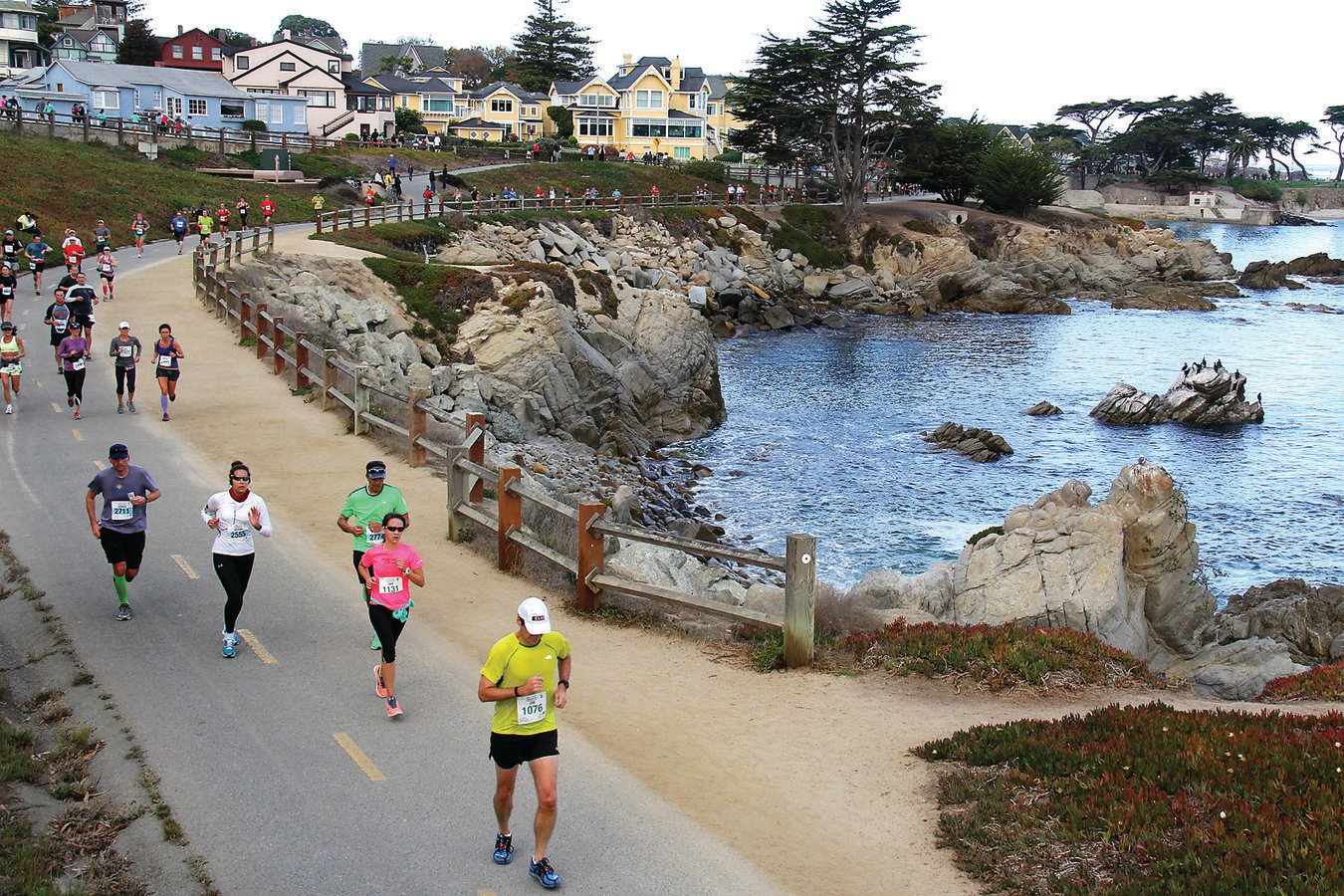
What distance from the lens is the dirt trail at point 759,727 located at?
8.28 metres

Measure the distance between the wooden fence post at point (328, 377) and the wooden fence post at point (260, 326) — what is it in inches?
186

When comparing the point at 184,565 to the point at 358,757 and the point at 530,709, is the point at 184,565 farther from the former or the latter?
the point at 530,709

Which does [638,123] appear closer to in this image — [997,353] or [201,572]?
[997,353]

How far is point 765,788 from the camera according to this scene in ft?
30.1

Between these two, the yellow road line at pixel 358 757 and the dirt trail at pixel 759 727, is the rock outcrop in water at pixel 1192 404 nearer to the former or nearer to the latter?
the dirt trail at pixel 759 727

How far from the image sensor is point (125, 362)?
21.6m

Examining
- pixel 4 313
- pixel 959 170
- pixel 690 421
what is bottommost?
pixel 690 421

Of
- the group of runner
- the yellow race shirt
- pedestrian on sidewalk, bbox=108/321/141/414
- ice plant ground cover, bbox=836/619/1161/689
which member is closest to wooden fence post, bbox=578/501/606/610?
the group of runner

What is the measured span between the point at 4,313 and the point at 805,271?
52238 mm

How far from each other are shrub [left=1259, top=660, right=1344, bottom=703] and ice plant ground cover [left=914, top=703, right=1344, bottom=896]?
223cm

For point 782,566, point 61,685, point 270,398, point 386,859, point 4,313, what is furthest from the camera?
point 4,313

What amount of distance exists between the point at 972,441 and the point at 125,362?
24759 millimetres

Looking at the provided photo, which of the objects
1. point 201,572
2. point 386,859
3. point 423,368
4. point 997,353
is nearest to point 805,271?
point 997,353

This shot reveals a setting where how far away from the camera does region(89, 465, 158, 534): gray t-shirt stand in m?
12.1
